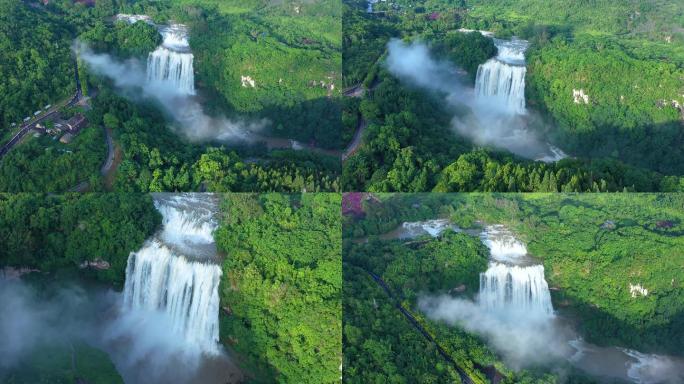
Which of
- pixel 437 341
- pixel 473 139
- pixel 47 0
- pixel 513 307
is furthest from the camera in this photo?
pixel 47 0

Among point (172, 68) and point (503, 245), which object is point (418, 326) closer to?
point (503, 245)

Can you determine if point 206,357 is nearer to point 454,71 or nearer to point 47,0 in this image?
point 454,71

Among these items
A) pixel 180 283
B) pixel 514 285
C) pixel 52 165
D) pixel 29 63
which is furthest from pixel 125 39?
pixel 514 285

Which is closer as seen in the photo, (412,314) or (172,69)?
(412,314)

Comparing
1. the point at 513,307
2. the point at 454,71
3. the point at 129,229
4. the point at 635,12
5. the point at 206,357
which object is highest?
the point at 635,12

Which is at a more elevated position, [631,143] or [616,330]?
[631,143]

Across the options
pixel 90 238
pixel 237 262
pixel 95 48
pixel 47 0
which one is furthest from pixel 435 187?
pixel 47 0

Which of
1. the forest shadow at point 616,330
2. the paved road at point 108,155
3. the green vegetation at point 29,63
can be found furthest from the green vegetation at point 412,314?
the green vegetation at point 29,63

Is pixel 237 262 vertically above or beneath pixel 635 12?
beneath

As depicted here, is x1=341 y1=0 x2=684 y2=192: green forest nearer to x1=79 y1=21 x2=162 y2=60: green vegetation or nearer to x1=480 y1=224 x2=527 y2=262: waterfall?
x1=480 y1=224 x2=527 y2=262: waterfall
